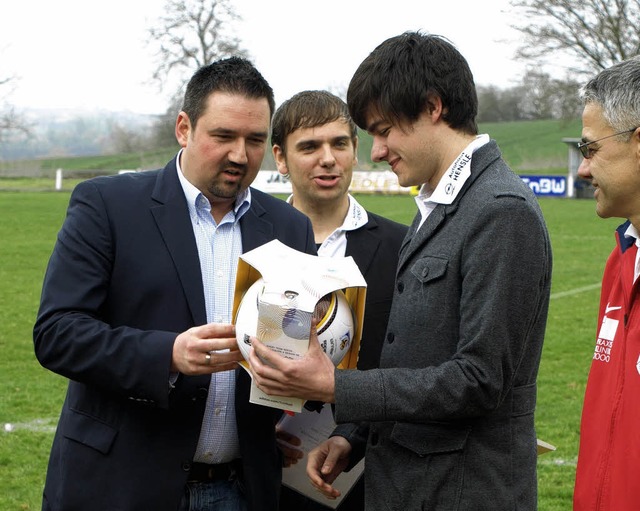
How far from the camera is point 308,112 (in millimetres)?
4629

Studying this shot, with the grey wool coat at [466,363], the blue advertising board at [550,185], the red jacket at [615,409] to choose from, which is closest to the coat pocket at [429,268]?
the grey wool coat at [466,363]

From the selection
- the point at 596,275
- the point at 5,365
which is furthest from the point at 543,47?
the point at 5,365

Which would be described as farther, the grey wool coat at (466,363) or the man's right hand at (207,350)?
the man's right hand at (207,350)

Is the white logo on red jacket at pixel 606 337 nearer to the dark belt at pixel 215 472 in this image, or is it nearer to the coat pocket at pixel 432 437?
the coat pocket at pixel 432 437

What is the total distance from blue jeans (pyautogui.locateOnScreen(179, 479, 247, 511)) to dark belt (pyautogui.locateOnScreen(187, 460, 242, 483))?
1 centimetres

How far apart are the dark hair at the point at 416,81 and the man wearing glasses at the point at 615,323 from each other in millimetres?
460

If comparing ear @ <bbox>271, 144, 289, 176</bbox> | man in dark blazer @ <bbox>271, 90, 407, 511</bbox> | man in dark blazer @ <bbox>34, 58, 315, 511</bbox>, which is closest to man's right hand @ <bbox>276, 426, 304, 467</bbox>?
man in dark blazer @ <bbox>34, 58, 315, 511</bbox>

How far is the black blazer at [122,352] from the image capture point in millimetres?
2959

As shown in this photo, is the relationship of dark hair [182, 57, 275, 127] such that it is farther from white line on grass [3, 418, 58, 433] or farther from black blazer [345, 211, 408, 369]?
white line on grass [3, 418, 58, 433]

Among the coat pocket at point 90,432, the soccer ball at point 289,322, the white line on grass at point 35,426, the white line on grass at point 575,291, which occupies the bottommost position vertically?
the white line on grass at point 575,291

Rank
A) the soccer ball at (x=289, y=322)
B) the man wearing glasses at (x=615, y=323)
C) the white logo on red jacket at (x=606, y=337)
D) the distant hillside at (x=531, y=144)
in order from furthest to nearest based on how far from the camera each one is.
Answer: the distant hillside at (x=531, y=144)
the white logo on red jacket at (x=606, y=337)
the man wearing glasses at (x=615, y=323)
the soccer ball at (x=289, y=322)

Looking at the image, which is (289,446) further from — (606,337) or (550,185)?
(550,185)

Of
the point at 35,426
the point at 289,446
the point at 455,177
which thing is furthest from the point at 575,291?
the point at 455,177

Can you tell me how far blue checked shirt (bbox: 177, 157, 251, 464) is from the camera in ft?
10.7
